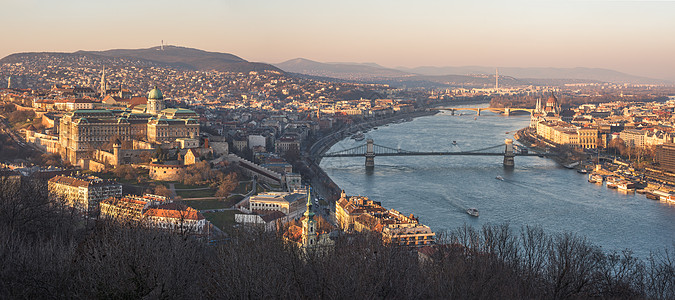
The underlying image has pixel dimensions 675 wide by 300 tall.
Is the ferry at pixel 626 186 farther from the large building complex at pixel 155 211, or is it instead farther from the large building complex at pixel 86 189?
the large building complex at pixel 86 189

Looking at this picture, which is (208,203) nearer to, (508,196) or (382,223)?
(382,223)

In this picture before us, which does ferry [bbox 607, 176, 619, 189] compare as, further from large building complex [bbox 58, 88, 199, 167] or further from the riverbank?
large building complex [bbox 58, 88, 199, 167]

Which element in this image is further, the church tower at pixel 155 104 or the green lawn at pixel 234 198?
the church tower at pixel 155 104

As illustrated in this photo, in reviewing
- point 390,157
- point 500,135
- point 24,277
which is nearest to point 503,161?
point 390,157

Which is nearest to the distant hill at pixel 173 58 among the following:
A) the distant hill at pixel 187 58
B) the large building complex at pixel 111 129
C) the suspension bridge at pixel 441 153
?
the distant hill at pixel 187 58

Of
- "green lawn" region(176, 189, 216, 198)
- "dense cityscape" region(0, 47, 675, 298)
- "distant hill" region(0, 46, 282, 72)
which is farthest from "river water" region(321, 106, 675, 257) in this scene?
"distant hill" region(0, 46, 282, 72)

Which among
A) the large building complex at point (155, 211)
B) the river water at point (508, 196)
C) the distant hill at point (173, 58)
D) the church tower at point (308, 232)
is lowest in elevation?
the river water at point (508, 196)

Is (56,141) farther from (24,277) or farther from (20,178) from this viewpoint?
(24,277)
